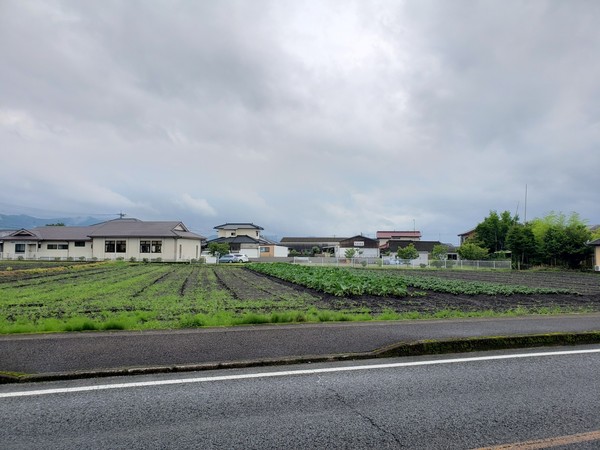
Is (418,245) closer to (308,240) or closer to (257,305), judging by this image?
(308,240)

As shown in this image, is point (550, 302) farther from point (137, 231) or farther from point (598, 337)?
point (137, 231)

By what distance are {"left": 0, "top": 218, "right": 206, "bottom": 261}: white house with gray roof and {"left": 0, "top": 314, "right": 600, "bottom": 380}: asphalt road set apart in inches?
1682

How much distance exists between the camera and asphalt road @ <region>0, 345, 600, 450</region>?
3.27 m

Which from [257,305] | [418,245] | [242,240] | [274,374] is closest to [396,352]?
[274,374]

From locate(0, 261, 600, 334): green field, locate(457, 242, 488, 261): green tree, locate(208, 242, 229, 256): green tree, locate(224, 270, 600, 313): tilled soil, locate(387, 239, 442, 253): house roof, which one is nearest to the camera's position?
locate(0, 261, 600, 334): green field

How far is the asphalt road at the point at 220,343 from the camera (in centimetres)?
521

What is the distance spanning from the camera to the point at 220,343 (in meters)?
6.17

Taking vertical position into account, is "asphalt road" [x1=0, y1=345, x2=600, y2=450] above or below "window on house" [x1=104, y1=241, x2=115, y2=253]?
below

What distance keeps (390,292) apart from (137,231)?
4177cm

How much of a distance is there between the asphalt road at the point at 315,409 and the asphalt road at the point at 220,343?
1.48 feet

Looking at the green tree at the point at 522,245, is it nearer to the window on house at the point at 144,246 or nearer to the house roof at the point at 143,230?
the house roof at the point at 143,230

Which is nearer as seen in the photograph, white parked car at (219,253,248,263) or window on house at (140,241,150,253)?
window on house at (140,241,150,253)

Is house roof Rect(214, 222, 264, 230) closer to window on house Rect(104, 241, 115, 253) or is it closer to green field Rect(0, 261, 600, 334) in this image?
window on house Rect(104, 241, 115, 253)

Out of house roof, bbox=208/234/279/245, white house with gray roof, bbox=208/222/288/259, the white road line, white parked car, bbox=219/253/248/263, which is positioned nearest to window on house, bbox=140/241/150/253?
white parked car, bbox=219/253/248/263
